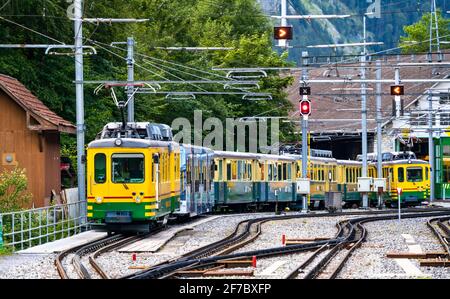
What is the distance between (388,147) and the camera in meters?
79.3

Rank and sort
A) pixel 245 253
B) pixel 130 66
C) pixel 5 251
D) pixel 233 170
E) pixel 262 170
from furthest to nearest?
1. pixel 262 170
2. pixel 233 170
3. pixel 130 66
4. pixel 5 251
5. pixel 245 253

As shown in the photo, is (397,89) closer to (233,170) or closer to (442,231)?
(442,231)

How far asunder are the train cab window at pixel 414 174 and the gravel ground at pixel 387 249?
18.2m

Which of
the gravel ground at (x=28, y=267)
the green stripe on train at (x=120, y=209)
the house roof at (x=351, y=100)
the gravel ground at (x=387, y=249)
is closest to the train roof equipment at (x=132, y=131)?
the green stripe on train at (x=120, y=209)

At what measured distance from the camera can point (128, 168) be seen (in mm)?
27891

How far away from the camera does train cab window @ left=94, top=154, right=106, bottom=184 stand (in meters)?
27.8

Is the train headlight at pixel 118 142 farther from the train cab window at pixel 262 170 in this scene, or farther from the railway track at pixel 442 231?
the train cab window at pixel 262 170

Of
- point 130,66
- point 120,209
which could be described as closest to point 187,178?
point 130,66

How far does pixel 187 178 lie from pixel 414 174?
82.5ft

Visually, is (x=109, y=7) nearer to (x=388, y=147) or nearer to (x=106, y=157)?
(x=106, y=157)

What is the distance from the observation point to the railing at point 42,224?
2475 cm

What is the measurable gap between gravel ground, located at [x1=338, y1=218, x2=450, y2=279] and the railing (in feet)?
23.4
